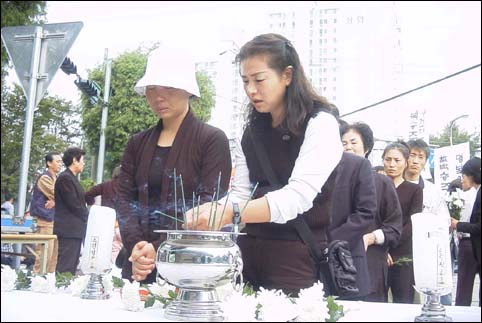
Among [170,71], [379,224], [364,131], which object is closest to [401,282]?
[379,224]

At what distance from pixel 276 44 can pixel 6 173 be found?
2.17 ft

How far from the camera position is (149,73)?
143cm

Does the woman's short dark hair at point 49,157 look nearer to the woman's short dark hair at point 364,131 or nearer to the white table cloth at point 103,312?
the white table cloth at point 103,312

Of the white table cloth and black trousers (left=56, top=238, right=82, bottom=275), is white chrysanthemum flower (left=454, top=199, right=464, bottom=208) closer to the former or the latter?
the white table cloth

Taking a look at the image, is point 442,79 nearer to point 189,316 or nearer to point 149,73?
point 149,73

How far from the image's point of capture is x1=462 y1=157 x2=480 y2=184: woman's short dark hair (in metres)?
1.00

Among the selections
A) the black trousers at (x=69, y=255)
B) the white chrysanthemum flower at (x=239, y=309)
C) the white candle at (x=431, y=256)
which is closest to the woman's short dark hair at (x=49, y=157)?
the black trousers at (x=69, y=255)

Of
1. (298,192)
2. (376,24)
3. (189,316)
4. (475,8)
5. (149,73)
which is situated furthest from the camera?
(149,73)

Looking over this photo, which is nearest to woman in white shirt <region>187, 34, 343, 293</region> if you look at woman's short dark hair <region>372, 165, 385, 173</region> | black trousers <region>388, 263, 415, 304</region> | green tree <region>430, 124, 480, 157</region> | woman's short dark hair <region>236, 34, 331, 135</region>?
woman's short dark hair <region>236, 34, 331, 135</region>

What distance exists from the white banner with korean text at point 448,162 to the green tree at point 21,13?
2.66 feet

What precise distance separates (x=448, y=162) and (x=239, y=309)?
26.7 inches

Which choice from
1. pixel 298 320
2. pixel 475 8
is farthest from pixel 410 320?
pixel 475 8

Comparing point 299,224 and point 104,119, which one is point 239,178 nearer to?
point 299,224

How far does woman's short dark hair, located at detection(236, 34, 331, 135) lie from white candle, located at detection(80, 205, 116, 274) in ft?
1.47
